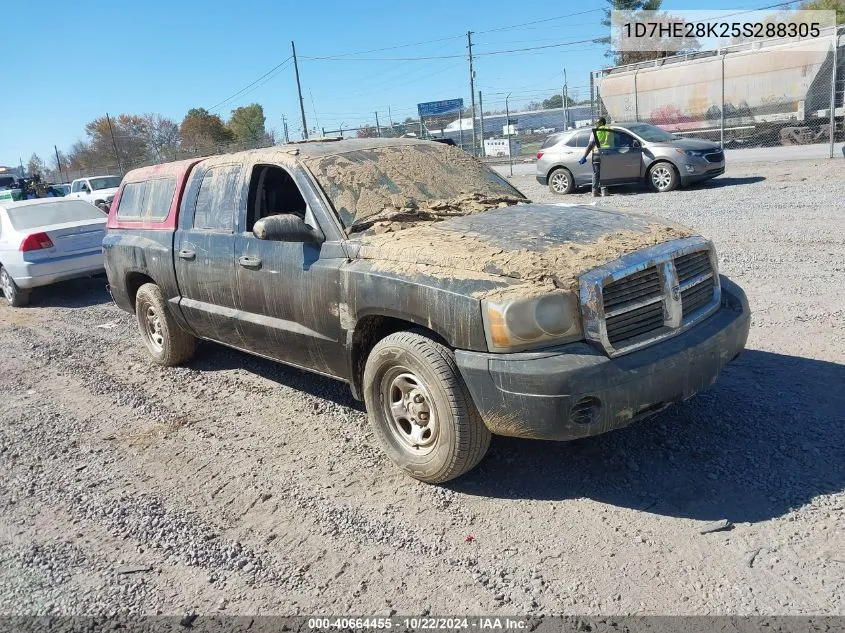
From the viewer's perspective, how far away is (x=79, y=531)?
3.58 meters

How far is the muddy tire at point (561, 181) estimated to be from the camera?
16406mm

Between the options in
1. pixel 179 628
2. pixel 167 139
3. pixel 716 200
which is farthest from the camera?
pixel 167 139

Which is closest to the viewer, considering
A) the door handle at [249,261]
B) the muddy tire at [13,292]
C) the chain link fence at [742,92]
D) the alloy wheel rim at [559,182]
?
the door handle at [249,261]

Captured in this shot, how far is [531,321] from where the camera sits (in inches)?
122

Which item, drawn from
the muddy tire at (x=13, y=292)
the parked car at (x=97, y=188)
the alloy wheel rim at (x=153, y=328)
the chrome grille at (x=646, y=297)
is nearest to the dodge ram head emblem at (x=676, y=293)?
the chrome grille at (x=646, y=297)

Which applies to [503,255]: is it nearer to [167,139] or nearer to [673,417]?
[673,417]

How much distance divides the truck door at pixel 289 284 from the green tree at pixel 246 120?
60.7 metres

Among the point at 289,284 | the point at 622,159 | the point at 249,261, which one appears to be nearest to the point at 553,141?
the point at 622,159

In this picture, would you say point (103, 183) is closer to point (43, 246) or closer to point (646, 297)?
point (43, 246)

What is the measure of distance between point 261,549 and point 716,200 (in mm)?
11928

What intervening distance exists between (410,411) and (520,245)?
42.9 inches

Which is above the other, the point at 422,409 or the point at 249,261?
the point at 249,261

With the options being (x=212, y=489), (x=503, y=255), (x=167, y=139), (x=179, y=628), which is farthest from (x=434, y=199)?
(x=167, y=139)

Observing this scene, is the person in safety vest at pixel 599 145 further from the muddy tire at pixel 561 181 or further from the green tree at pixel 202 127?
the green tree at pixel 202 127
